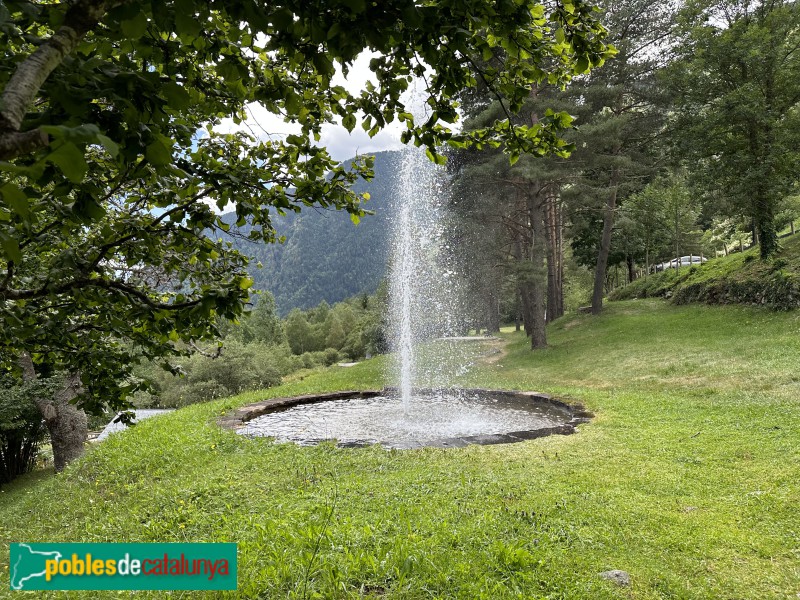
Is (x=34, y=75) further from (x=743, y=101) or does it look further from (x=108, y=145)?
(x=743, y=101)

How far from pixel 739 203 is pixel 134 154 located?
19.8 meters

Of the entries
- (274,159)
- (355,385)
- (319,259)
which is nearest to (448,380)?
(355,385)

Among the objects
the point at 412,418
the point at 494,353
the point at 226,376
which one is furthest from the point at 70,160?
the point at 226,376

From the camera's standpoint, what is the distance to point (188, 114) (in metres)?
2.36

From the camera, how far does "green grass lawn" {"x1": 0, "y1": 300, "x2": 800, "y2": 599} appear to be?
319 cm

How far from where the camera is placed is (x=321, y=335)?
57.7m

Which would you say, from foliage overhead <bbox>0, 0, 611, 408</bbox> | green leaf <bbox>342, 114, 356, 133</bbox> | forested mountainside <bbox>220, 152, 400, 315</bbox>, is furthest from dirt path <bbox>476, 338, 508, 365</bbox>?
forested mountainside <bbox>220, 152, 400, 315</bbox>

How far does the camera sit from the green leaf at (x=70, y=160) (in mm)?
859

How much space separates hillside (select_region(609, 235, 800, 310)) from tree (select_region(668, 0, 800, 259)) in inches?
40.0

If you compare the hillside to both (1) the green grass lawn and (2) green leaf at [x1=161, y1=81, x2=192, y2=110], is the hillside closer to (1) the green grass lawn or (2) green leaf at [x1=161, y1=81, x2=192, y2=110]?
(1) the green grass lawn

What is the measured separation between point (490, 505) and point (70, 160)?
14.8 ft

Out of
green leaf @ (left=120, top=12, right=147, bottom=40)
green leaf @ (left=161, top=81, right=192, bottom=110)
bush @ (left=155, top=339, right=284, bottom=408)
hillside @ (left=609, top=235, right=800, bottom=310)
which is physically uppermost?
green leaf @ (left=120, top=12, right=147, bottom=40)

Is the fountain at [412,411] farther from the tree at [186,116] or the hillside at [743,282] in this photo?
the hillside at [743,282]

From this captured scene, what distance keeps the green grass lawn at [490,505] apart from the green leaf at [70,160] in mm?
2663
